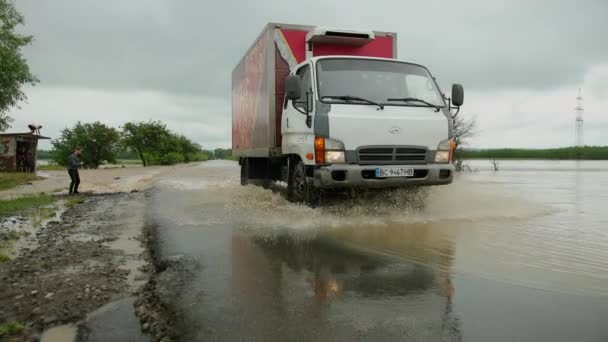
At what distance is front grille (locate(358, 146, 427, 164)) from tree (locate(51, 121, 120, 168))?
144ft

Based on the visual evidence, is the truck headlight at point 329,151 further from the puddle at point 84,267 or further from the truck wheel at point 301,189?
the puddle at point 84,267

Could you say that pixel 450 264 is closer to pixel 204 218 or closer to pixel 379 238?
pixel 379 238

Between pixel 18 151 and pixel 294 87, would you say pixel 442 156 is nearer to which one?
pixel 294 87

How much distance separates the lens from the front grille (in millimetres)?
7039

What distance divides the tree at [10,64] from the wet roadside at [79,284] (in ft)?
50.9

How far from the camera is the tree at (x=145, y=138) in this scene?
54.8 metres

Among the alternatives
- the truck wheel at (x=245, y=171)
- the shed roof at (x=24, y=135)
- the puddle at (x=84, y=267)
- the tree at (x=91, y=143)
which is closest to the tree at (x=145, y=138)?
the tree at (x=91, y=143)

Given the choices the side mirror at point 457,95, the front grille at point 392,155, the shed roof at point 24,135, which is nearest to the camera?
the front grille at point 392,155

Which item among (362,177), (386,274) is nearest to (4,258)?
(386,274)

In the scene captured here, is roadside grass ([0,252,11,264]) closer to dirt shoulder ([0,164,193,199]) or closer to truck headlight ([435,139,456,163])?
truck headlight ([435,139,456,163])

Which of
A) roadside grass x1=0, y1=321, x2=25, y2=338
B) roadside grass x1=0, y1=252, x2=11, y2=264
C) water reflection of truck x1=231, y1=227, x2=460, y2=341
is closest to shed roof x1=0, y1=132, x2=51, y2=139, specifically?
roadside grass x1=0, y1=252, x2=11, y2=264

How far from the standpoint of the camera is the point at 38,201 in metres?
10.9

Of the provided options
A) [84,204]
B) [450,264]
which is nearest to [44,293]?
[450,264]

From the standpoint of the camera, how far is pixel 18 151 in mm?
28484
